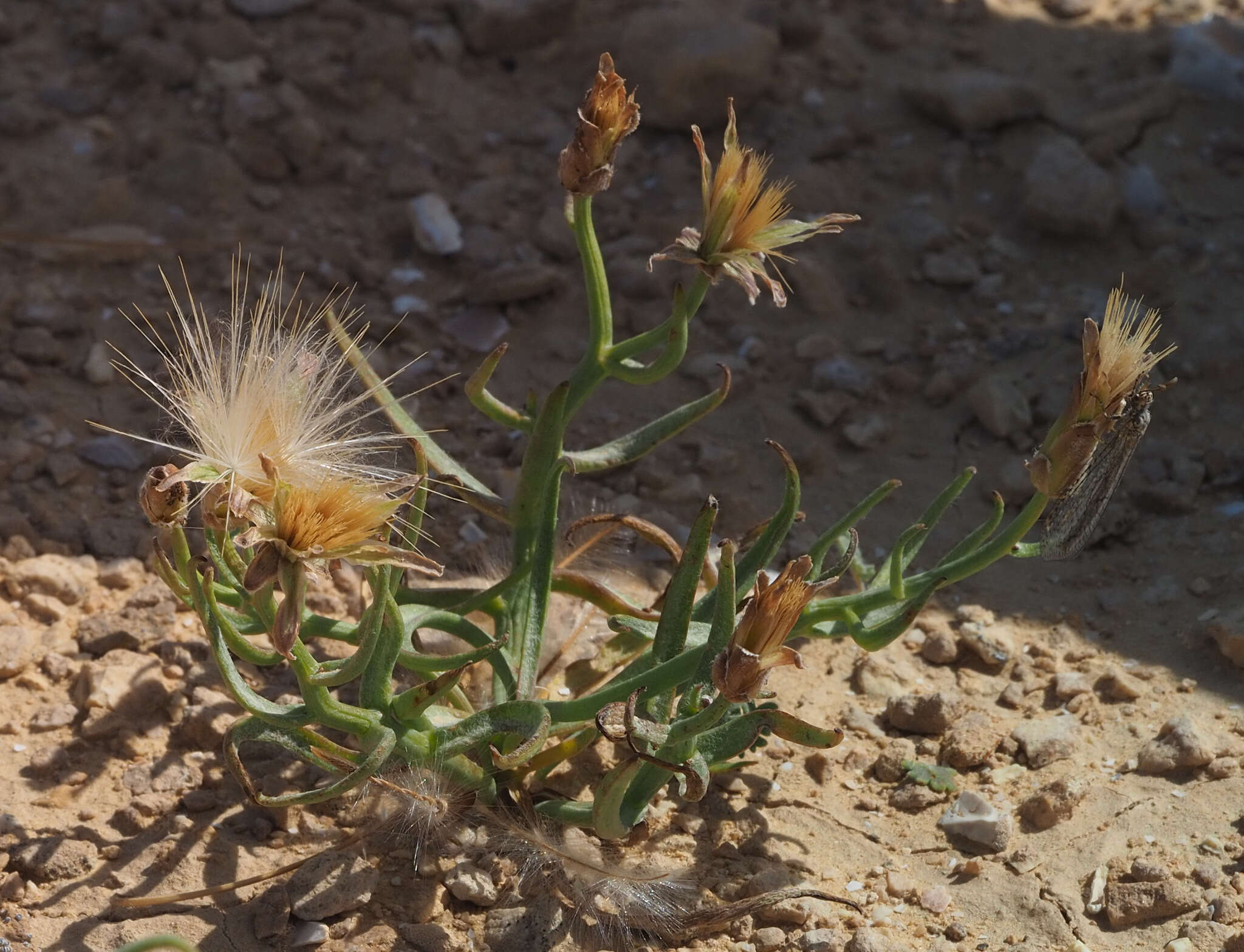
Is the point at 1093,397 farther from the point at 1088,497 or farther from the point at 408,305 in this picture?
the point at 408,305

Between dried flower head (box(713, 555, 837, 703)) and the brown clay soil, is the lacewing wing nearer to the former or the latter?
the brown clay soil

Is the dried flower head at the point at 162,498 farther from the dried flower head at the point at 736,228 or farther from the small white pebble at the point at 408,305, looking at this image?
the small white pebble at the point at 408,305

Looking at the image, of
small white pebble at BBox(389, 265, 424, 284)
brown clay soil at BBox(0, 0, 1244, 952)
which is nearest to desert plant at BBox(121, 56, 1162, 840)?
brown clay soil at BBox(0, 0, 1244, 952)

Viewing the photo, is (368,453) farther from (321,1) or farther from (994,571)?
(321,1)

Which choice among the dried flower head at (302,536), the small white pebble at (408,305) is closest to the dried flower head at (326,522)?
the dried flower head at (302,536)

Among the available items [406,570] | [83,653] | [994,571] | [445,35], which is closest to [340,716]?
[406,570]
